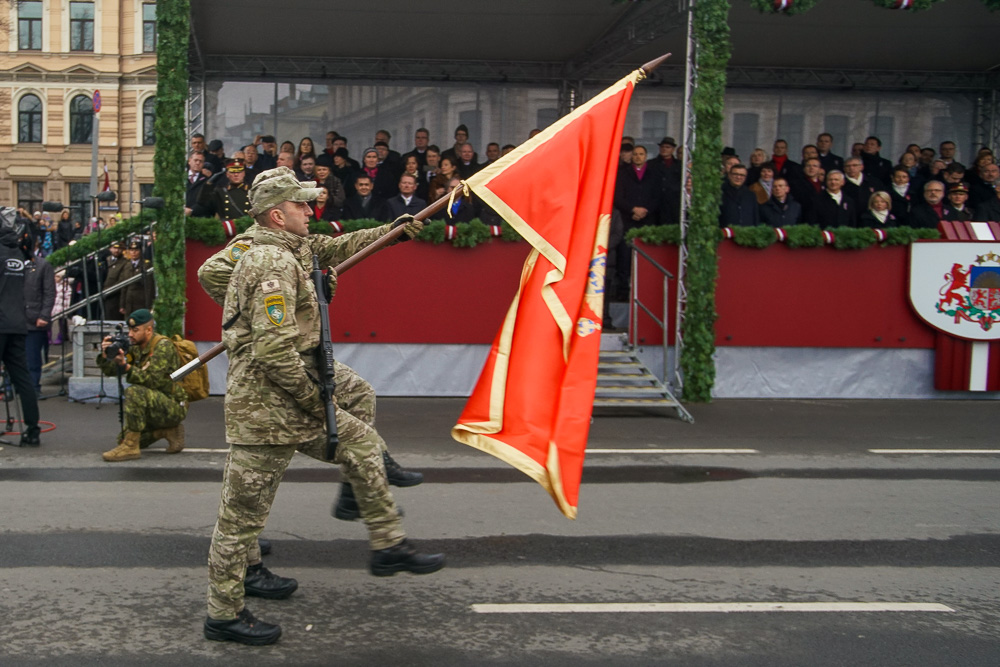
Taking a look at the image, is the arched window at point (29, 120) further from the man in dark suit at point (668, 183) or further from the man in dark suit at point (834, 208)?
the man in dark suit at point (834, 208)

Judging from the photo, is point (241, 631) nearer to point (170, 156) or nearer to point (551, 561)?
point (551, 561)

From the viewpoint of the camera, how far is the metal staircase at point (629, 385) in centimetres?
1093

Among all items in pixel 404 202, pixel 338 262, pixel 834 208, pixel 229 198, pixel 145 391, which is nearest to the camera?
pixel 338 262

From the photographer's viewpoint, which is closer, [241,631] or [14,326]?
[241,631]

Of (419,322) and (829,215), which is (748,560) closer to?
(419,322)

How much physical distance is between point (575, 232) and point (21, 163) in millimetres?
46101

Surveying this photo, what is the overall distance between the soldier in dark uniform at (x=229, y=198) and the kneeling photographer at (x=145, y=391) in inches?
134

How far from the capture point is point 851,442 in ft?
32.4

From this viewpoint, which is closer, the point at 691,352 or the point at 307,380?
the point at 307,380

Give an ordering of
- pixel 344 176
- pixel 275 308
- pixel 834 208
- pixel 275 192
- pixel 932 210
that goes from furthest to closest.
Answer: pixel 344 176 < pixel 932 210 < pixel 834 208 < pixel 275 192 < pixel 275 308

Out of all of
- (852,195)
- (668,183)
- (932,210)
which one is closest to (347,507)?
(668,183)

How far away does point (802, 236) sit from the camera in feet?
40.5

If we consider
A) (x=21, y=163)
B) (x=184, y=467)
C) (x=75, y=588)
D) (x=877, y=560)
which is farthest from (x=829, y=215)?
(x=21, y=163)

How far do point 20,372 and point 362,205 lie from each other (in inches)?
184
